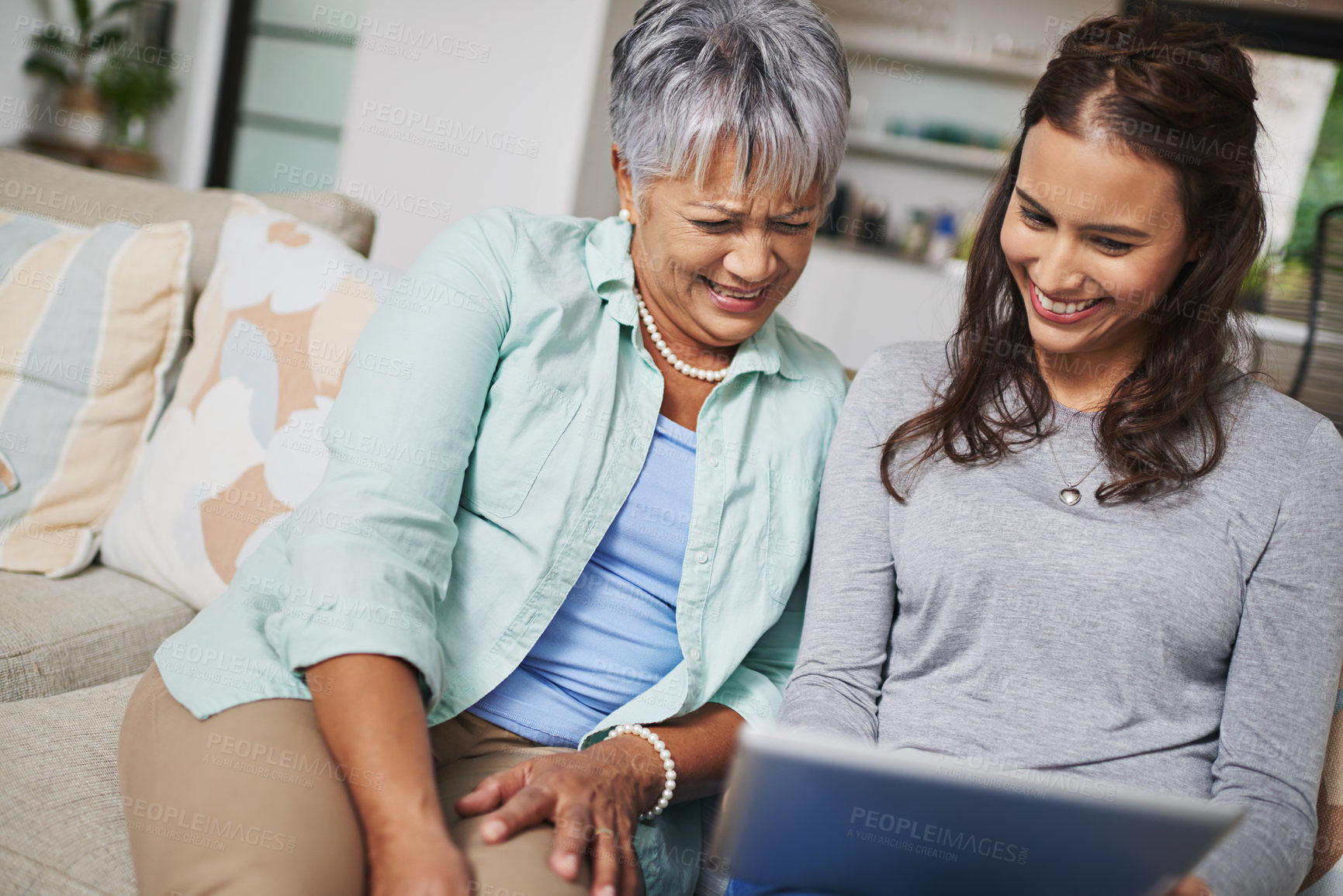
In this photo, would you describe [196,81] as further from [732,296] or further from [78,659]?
[732,296]

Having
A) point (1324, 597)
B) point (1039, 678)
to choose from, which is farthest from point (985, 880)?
point (1324, 597)

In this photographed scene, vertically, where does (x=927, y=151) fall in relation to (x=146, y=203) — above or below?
above

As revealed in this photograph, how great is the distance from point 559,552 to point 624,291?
1.07ft

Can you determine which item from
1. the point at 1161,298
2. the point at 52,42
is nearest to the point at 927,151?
the point at 52,42

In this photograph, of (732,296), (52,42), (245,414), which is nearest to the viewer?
(732,296)

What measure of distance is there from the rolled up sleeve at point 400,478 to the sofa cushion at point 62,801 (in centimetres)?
23

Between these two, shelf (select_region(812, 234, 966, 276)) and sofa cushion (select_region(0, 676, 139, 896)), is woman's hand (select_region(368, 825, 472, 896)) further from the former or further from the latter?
shelf (select_region(812, 234, 966, 276))

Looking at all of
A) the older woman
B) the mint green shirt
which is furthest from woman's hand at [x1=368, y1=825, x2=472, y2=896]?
the mint green shirt

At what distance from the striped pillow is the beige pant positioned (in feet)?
1.99

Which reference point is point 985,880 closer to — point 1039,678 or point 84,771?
point 1039,678

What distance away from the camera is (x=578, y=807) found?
0.98 metres

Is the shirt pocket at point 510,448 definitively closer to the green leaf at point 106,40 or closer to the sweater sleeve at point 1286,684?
the sweater sleeve at point 1286,684

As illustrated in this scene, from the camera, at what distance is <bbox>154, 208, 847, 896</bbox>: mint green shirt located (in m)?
0.99

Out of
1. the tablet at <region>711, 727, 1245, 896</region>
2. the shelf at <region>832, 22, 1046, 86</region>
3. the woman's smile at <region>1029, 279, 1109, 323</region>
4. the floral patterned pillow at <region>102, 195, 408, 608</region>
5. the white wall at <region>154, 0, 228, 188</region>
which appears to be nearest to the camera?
the tablet at <region>711, 727, 1245, 896</region>
